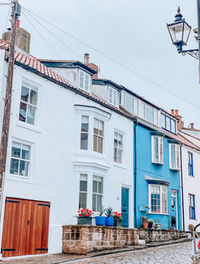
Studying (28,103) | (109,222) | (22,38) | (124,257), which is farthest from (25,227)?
(22,38)

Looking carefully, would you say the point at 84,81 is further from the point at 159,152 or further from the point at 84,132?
the point at 159,152

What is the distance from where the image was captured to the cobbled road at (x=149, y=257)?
13898 millimetres

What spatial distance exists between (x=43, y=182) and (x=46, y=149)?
4.91 feet

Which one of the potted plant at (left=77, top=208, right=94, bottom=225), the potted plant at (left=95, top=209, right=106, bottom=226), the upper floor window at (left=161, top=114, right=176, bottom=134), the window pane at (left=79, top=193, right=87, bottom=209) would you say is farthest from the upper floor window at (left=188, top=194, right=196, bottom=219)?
the potted plant at (left=77, top=208, right=94, bottom=225)

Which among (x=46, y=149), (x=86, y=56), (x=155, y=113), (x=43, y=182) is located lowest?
(x=43, y=182)

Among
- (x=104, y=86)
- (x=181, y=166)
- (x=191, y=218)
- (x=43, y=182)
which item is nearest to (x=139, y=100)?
(x=104, y=86)

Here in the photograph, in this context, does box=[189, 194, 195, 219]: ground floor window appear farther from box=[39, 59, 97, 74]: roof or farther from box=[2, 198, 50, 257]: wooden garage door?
box=[2, 198, 50, 257]: wooden garage door

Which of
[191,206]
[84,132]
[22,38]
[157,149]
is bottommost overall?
[191,206]

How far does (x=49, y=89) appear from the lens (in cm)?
1744

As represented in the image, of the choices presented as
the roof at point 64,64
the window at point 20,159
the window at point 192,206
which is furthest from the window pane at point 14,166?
the window at point 192,206

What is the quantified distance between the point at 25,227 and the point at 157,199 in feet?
36.7

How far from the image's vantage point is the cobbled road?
13.9 metres

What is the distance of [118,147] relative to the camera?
21.8 meters

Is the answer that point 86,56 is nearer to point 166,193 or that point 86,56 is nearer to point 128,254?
point 166,193
